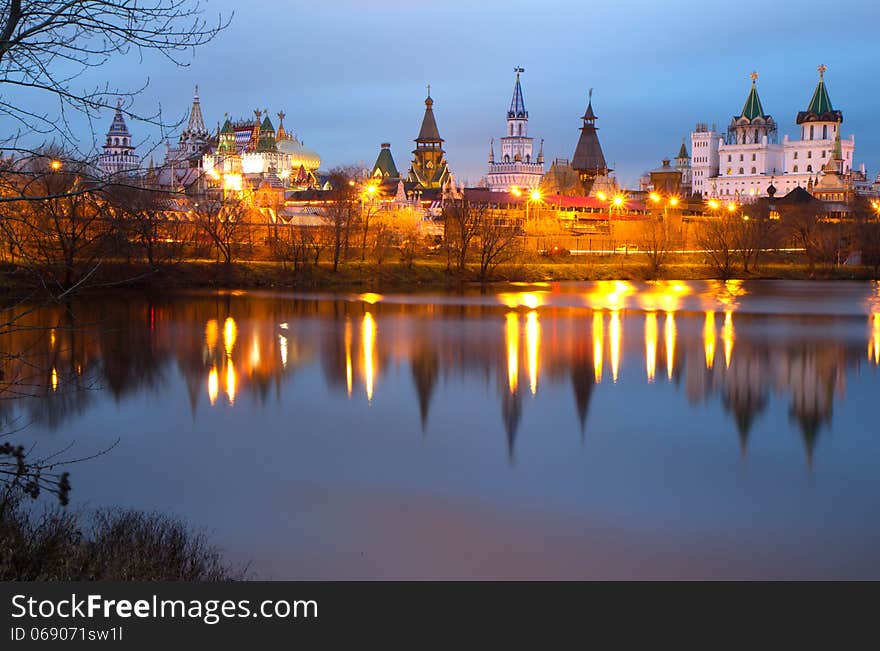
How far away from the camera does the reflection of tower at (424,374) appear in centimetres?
1644

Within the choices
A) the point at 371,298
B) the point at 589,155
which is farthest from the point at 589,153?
the point at 371,298

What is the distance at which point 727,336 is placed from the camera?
26688 millimetres

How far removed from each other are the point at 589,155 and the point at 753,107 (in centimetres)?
2408

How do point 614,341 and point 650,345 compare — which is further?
point 614,341

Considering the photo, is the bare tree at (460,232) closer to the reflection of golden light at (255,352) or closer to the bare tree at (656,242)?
the bare tree at (656,242)

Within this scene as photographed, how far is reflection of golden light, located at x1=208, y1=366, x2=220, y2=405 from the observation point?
54.5ft

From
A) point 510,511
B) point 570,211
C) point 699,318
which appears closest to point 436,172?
point 570,211

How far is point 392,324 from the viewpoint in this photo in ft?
94.1

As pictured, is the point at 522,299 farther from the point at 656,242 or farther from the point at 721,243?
the point at 721,243

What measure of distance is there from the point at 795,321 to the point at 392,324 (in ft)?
40.3

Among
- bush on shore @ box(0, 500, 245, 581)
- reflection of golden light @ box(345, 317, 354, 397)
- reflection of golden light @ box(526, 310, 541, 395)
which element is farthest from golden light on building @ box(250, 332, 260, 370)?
bush on shore @ box(0, 500, 245, 581)

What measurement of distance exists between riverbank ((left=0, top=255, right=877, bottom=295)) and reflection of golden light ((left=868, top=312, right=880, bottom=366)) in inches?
733

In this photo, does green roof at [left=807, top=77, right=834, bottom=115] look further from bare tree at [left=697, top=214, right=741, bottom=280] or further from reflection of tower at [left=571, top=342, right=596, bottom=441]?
reflection of tower at [left=571, top=342, right=596, bottom=441]

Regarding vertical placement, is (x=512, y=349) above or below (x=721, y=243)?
below
